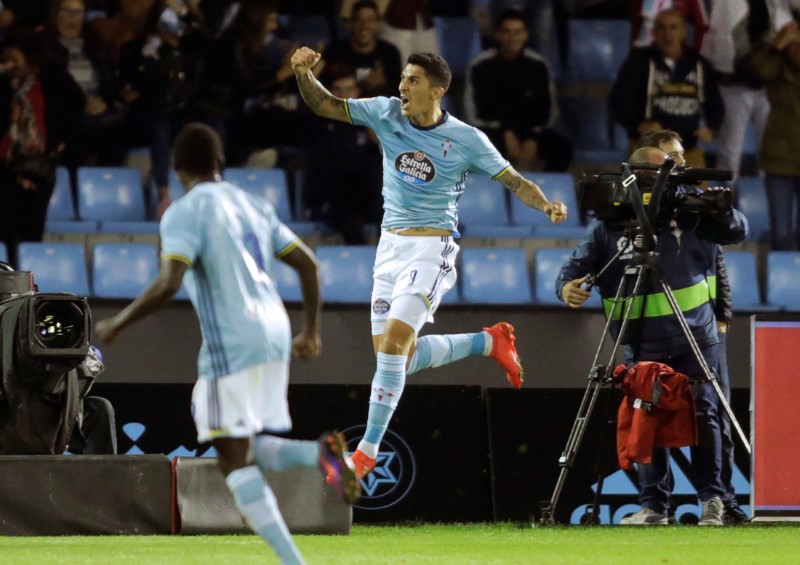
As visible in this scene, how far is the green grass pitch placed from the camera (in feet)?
21.0

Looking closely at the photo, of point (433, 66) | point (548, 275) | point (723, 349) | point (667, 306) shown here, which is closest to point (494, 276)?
point (548, 275)

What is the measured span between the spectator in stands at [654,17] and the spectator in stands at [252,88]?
2.99 metres

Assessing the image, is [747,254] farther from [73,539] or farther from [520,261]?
[73,539]

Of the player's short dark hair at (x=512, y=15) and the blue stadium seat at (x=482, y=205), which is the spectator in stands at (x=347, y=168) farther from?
the player's short dark hair at (x=512, y=15)

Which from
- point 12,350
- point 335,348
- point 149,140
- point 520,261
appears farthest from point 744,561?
point 149,140

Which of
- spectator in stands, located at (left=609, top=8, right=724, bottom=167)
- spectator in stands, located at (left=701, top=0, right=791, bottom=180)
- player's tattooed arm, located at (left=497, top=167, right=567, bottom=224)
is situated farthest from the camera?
spectator in stands, located at (left=701, top=0, right=791, bottom=180)

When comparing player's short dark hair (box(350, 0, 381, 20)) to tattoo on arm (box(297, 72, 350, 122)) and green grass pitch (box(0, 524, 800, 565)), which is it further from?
green grass pitch (box(0, 524, 800, 565))

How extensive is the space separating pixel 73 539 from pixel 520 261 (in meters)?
5.65

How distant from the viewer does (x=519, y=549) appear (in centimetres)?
691

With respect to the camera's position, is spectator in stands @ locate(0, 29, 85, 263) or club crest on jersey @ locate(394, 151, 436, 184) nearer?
club crest on jersey @ locate(394, 151, 436, 184)

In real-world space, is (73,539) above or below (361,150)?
below

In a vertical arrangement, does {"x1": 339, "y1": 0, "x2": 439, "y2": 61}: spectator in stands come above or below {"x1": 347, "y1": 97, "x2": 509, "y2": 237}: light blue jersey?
above

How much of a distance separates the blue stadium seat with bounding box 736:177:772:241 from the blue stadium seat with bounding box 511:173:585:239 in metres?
1.46

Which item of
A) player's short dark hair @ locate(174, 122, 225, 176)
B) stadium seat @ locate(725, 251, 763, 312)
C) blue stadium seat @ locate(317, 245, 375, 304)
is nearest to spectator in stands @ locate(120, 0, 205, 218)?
blue stadium seat @ locate(317, 245, 375, 304)
